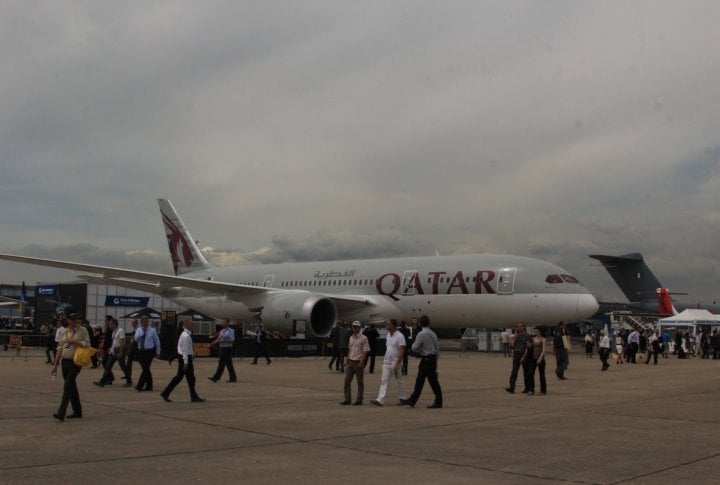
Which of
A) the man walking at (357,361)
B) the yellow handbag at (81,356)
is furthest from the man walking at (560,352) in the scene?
the yellow handbag at (81,356)

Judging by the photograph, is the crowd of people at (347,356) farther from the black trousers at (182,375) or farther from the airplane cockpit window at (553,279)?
the airplane cockpit window at (553,279)

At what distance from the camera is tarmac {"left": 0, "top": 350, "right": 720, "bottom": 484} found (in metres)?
6.60

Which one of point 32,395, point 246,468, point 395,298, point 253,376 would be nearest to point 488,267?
point 395,298

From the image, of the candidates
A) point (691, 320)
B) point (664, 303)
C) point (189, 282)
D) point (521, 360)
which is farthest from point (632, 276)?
point (521, 360)

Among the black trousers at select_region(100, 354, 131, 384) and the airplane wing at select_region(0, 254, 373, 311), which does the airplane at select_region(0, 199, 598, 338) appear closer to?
the airplane wing at select_region(0, 254, 373, 311)

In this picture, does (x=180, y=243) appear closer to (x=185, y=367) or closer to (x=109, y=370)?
(x=109, y=370)

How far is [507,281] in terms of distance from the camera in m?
29.2

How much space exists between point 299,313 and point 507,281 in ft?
27.8

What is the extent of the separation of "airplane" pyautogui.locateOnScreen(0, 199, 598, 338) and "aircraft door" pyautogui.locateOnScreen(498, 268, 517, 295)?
40 mm

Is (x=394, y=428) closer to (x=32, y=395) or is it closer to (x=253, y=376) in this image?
(x=32, y=395)

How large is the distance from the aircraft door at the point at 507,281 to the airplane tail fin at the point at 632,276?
2912cm

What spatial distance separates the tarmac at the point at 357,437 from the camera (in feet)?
21.7

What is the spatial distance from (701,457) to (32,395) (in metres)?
11.1

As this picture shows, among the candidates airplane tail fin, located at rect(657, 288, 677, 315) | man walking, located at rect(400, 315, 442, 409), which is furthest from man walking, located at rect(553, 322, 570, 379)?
airplane tail fin, located at rect(657, 288, 677, 315)
